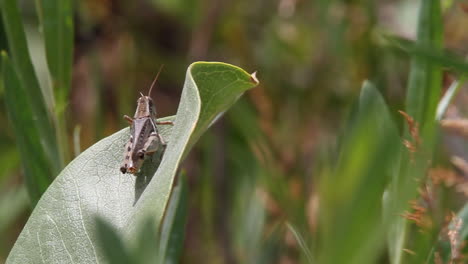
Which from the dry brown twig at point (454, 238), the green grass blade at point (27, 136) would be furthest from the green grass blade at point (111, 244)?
the green grass blade at point (27, 136)

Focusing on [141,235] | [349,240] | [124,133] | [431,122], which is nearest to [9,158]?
[124,133]

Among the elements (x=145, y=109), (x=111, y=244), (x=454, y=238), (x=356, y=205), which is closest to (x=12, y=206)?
(x=145, y=109)

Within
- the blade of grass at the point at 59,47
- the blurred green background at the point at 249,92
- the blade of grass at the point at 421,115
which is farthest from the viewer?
the blurred green background at the point at 249,92

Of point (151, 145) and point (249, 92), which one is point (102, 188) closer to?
point (151, 145)

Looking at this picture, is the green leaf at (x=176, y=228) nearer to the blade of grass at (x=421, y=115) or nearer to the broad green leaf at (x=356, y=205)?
the blade of grass at (x=421, y=115)

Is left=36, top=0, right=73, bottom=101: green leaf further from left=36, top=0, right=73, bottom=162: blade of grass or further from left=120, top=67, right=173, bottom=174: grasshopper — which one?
left=120, top=67, right=173, bottom=174: grasshopper

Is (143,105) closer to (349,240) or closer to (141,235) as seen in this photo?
(141,235)
